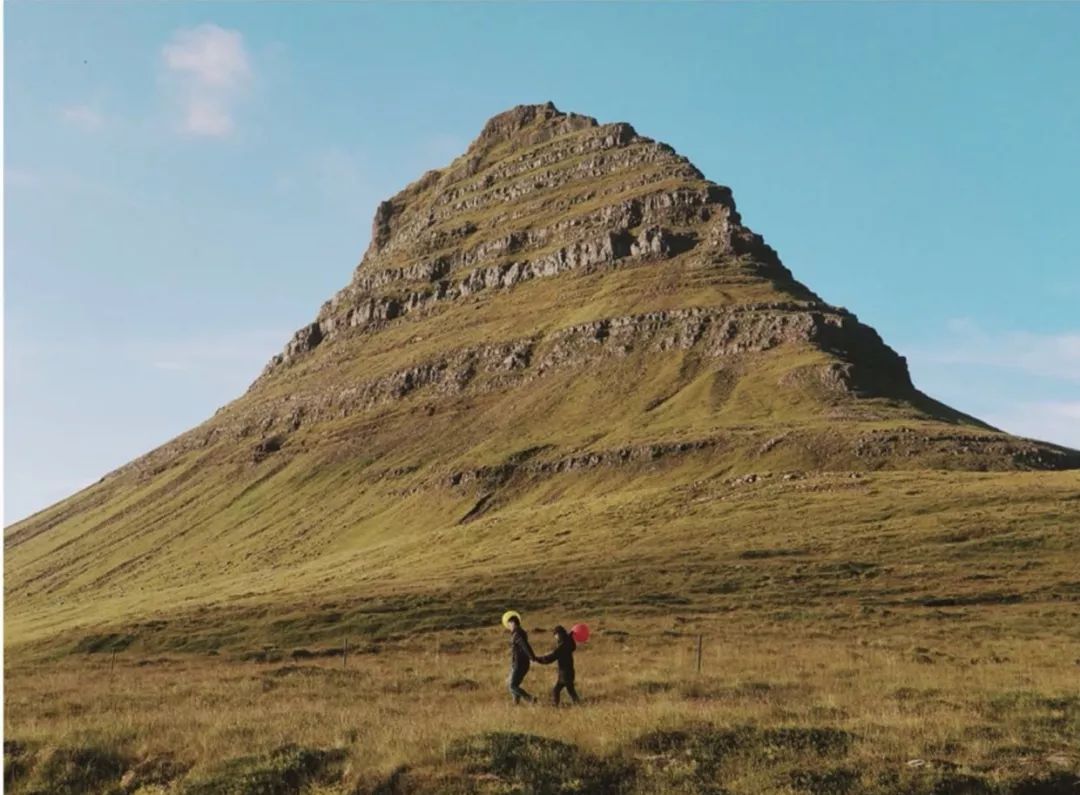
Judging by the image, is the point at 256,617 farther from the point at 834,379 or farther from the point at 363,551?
the point at 834,379

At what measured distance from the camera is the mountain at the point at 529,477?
220 feet

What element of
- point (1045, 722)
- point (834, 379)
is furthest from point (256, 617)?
point (834, 379)

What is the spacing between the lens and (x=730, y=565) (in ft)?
204

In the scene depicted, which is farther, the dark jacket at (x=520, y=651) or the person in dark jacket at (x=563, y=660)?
the person in dark jacket at (x=563, y=660)

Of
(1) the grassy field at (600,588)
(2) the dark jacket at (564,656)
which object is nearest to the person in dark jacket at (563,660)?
(2) the dark jacket at (564,656)

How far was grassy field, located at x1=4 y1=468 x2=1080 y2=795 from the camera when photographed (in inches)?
604

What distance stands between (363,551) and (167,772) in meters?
91.1

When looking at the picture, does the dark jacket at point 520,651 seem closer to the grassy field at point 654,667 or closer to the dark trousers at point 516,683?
the dark trousers at point 516,683

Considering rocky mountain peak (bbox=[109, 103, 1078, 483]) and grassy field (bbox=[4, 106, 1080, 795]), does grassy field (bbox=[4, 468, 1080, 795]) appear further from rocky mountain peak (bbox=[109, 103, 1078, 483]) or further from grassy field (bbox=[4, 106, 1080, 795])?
rocky mountain peak (bbox=[109, 103, 1078, 483])

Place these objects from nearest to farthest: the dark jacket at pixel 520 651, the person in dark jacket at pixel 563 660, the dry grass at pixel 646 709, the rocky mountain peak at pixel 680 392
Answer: the dry grass at pixel 646 709 → the dark jacket at pixel 520 651 → the person in dark jacket at pixel 563 660 → the rocky mountain peak at pixel 680 392

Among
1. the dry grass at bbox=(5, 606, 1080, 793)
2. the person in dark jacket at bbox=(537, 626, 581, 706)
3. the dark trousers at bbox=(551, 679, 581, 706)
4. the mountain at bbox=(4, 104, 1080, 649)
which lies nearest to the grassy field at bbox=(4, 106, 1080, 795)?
the dry grass at bbox=(5, 606, 1080, 793)

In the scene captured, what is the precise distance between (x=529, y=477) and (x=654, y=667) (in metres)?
99.3

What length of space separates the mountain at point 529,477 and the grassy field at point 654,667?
3.23 ft

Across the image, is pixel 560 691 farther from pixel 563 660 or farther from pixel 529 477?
pixel 529 477
